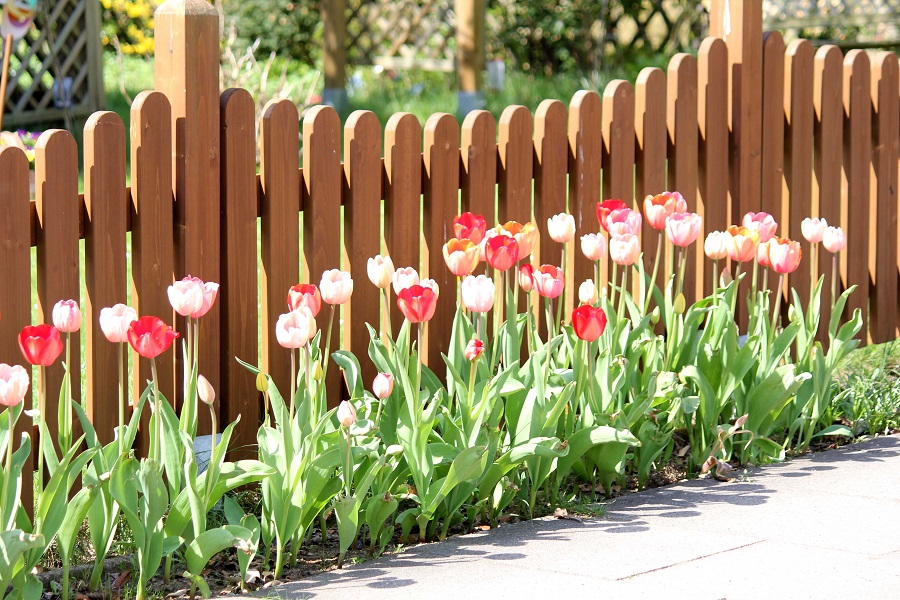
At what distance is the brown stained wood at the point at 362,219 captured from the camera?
3.41 metres

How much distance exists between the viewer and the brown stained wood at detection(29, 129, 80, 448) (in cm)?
285

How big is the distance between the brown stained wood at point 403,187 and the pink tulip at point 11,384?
1.37 m

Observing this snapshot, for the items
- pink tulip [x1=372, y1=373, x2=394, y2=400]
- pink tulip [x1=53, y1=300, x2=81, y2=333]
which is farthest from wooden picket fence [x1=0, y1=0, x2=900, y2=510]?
pink tulip [x1=372, y1=373, x2=394, y2=400]

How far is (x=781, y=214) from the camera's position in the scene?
4.67m

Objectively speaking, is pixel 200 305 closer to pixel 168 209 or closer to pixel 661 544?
pixel 168 209

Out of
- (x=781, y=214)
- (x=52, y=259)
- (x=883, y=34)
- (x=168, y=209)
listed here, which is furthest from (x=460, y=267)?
(x=883, y=34)

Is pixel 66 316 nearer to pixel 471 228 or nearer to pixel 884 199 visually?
pixel 471 228

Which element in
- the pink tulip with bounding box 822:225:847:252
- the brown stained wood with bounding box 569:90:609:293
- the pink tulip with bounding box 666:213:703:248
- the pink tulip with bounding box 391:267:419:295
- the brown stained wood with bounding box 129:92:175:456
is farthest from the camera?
the brown stained wood with bounding box 569:90:609:293

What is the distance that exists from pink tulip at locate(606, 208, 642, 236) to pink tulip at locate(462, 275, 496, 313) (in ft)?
1.78

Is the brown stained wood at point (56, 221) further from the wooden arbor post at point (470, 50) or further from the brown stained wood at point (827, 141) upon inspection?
the wooden arbor post at point (470, 50)

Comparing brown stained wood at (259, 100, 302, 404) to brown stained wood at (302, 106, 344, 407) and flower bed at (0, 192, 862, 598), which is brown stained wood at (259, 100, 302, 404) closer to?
brown stained wood at (302, 106, 344, 407)

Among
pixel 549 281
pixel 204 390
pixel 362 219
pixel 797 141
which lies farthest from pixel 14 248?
pixel 797 141

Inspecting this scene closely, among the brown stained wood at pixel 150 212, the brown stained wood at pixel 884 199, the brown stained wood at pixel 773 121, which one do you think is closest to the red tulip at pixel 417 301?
the brown stained wood at pixel 150 212

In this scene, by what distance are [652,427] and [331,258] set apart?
97 cm
